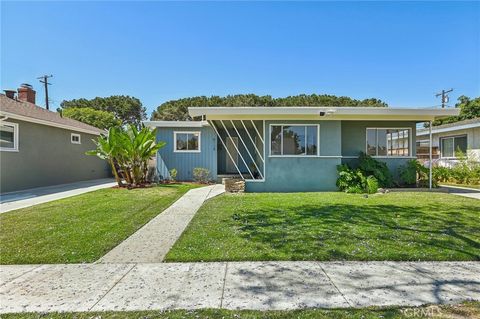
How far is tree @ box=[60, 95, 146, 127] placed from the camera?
39.5 meters

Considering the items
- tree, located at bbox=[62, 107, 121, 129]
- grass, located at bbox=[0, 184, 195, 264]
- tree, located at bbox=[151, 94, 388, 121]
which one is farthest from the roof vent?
tree, located at bbox=[151, 94, 388, 121]

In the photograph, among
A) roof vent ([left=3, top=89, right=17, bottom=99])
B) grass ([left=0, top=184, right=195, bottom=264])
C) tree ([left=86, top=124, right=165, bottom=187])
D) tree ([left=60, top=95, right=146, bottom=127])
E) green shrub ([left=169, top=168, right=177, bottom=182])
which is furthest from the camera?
tree ([left=60, top=95, right=146, bottom=127])

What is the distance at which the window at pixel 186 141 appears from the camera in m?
15.4

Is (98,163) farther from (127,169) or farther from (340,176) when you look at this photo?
(340,176)

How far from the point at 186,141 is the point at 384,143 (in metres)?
10.4

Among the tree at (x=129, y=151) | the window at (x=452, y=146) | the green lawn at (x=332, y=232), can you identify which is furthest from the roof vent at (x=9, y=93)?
the window at (x=452, y=146)

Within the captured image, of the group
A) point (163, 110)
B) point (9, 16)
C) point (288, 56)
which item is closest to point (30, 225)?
point (9, 16)

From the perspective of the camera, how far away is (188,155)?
15.4 m

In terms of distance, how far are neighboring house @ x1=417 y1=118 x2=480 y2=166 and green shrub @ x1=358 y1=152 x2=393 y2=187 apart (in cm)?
756

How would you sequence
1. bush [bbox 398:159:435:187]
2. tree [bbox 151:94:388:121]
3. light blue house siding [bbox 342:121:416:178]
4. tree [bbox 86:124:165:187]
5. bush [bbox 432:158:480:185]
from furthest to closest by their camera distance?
tree [bbox 151:94:388:121], bush [bbox 432:158:480:185], light blue house siding [bbox 342:121:416:178], tree [bbox 86:124:165:187], bush [bbox 398:159:435:187]

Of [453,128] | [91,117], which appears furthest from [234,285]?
[91,117]

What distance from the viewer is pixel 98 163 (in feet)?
60.6

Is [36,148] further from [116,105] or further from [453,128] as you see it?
[116,105]

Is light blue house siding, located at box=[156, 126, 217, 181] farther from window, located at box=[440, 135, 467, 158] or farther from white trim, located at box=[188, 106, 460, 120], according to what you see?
window, located at box=[440, 135, 467, 158]
